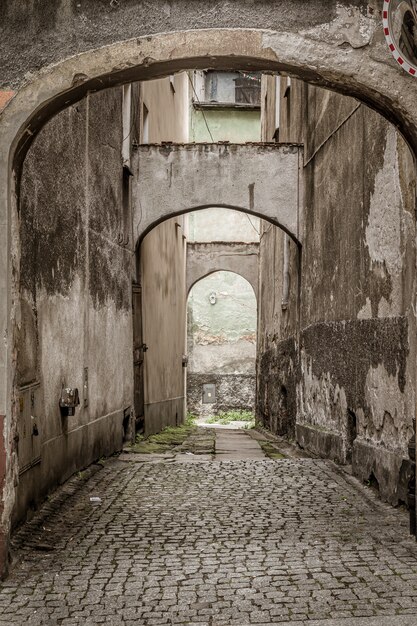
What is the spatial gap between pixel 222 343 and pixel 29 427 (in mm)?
22080

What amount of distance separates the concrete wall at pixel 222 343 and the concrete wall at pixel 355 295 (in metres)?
15.3

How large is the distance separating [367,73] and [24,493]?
3483 mm

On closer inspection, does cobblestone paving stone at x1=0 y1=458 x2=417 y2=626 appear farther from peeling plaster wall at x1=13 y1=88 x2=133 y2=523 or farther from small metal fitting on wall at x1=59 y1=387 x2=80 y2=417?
small metal fitting on wall at x1=59 y1=387 x2=80 y2=417

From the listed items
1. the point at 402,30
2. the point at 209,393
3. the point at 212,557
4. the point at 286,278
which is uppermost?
the point at 402,30

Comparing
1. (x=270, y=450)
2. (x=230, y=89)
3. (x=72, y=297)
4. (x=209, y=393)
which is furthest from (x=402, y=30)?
(x=230, y=89)

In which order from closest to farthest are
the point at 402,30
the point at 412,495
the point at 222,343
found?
the point at 402,30 < the point at 412,495 < the point at 222,343

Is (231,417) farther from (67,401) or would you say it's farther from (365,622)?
(365,622)

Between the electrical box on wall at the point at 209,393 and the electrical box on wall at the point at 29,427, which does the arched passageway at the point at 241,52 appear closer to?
the electrical box on wall at the point at 29,427

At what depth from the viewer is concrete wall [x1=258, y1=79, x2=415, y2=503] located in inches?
233

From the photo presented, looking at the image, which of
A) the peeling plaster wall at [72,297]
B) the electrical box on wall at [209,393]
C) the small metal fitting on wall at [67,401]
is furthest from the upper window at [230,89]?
the small metal fitting on wall at [67,401]

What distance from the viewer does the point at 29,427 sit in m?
5.43

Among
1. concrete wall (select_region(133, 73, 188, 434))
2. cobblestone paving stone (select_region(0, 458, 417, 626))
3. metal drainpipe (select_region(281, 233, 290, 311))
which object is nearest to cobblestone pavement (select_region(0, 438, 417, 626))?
cobblestone paving stone (select_region(0, 458, 417, 626))

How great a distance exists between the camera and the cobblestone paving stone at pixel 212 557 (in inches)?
142

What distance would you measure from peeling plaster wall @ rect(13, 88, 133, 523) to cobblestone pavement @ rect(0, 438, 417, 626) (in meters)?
0.51
